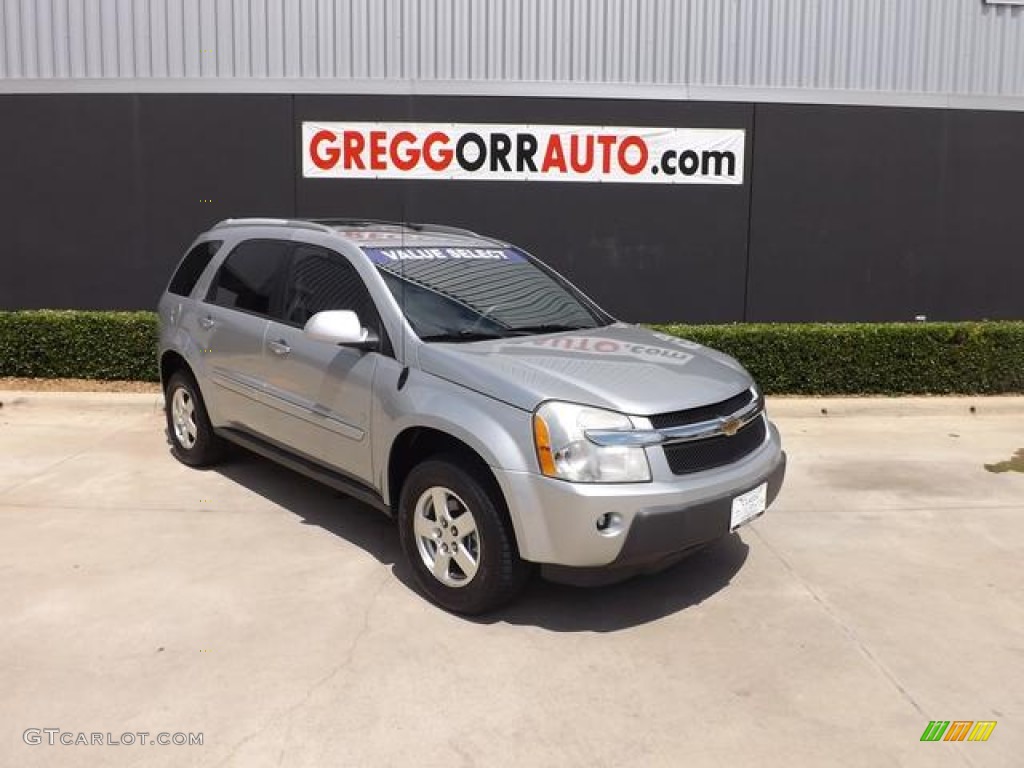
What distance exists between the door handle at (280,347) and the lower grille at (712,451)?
2401 mm

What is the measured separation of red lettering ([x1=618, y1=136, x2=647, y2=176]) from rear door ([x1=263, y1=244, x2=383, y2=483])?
5417 mm

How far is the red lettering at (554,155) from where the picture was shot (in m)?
9.80

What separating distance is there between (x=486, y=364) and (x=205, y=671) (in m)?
1.77

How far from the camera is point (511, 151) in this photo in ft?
32.2

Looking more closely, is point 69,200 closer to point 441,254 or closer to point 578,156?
point 578,156

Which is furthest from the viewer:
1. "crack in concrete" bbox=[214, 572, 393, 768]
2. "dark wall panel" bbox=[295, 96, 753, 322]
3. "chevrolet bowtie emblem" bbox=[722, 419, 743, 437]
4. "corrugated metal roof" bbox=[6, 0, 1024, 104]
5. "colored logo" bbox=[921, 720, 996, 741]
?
"dark wall panel" bbox=[295, 96, 753, 322]

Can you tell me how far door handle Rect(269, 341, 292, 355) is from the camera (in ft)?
16.9

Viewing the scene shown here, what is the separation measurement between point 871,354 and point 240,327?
6430 millimetres

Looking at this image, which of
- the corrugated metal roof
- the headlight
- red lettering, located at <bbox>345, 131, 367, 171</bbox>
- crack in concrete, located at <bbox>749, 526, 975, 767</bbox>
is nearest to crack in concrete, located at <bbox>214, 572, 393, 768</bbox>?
the headlight

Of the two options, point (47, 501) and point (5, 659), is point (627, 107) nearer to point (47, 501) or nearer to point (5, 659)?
point (47, 501)

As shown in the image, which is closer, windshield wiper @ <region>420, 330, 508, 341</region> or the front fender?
the front fender

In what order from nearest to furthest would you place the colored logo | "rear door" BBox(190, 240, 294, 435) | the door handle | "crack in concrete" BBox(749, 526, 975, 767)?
the colored logo → "crack in concrete" BBox(749, 526, 975, 767) → the door handle → "rear door" BBox(190, 240, 294, 435)

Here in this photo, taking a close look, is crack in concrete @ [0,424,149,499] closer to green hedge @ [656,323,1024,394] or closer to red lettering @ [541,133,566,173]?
red lettering @ [541,133,566,173]

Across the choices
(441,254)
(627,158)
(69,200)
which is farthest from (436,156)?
(441,254)
